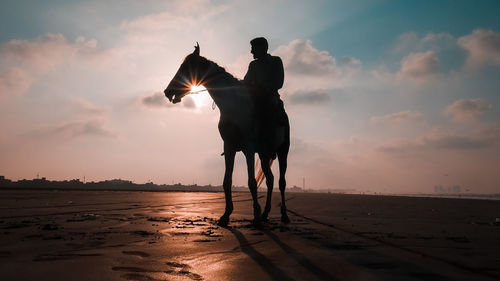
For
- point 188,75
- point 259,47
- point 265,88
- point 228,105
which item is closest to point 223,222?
point 228,105

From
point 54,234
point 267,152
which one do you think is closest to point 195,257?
point 54,234

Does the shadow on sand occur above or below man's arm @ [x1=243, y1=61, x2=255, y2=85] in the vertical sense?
below

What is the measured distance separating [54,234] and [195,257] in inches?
87.7

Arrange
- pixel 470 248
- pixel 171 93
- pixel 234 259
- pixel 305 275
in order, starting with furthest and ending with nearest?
pixel 171 93 → pixel 470 248 → pixel 234 259 → pixel 305 275

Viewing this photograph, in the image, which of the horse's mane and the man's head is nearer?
the horse's mane

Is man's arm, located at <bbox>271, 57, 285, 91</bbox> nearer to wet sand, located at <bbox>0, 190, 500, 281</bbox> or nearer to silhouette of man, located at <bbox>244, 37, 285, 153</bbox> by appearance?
silhouette of man, located at <bbox>244, 37, 285, 153</bbox>

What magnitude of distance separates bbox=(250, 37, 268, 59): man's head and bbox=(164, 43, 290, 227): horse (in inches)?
30.6

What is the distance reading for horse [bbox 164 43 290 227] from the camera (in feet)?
19.8

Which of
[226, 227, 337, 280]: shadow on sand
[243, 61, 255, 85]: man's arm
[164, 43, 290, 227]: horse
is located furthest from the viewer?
[243, 61, 255, 85]: man's arm

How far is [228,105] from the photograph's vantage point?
242 inches

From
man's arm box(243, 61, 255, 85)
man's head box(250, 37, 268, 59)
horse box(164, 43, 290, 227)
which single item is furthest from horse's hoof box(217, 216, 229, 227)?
man's head box(250, 37, 268, 59)

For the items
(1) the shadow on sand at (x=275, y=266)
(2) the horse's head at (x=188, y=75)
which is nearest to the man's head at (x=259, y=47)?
(2) the horse's head at (x=188, y=75)

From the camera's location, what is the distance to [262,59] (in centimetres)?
676

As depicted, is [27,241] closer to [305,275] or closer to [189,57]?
[305,275]
